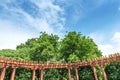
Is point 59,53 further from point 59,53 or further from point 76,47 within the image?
point 76,47

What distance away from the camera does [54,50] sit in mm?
40500

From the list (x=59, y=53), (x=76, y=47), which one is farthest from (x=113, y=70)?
(x=59, y=53)

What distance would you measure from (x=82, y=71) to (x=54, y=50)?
9410 millimetres

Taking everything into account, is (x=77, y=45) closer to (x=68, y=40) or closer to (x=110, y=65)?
(x=68, y=40)

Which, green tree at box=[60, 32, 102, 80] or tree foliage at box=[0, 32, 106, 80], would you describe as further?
green tree at box=[60, 32, 102, 80]

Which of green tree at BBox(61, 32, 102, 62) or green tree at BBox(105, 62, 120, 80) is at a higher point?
green tree at BBox(61, 32, 102, 62)

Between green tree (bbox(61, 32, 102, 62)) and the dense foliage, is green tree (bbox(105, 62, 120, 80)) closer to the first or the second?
the dense foliage

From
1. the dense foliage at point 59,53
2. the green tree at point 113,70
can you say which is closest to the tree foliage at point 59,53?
the dense foliage at point 59,53

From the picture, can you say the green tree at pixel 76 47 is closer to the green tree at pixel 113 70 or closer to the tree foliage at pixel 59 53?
the tree foliage at pixel 59 53

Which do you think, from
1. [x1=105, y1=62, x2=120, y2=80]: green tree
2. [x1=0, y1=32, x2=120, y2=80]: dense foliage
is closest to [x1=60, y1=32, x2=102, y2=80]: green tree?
[x1=0, y1=32, x2=120, y2=80]: dense foliage

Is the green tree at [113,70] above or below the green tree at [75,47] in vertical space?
below

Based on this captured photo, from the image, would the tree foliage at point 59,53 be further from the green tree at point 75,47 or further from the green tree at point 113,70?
the green tree at point 113,70

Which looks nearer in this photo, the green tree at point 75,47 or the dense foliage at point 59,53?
the dense foliage at point 59,53

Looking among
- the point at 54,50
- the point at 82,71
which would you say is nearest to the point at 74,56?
the point at 82,71
